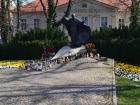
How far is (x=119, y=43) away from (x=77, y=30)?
4.07m

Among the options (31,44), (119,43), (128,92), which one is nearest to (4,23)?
(31,44)

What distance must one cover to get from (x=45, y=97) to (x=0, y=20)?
25598mm

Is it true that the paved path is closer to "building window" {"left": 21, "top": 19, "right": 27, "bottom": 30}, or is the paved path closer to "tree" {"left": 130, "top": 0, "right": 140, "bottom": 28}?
"tree" {"left": 130, "top": 0, "right": 140, "bottom": 28}

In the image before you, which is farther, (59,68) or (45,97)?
(59,68)

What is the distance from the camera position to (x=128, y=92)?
14.0 m

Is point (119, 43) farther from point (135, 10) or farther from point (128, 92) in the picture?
point (128, 92)

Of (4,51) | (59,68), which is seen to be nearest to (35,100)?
(59,68)

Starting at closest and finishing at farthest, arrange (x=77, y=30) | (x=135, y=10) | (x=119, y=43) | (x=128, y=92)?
1. (x=128, y=92)
2. (x=77, y=30)
3. (x=119, y=43)
4. (x=135, y=10)

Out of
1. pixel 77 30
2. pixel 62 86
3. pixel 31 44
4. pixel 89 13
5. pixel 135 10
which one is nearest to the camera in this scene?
pixel 62 86

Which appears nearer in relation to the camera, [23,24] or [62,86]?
[62,86]

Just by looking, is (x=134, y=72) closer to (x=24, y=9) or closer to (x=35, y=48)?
(x=35, y=48)

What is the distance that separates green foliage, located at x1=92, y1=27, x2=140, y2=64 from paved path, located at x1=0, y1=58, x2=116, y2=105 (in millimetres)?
6128

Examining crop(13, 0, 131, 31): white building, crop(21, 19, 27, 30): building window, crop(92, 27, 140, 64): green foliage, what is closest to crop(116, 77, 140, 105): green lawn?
crop(92, 27, 140, 64): green foliage

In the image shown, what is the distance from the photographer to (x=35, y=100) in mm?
13039
